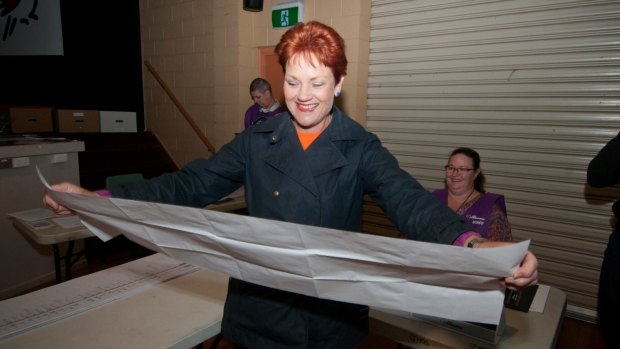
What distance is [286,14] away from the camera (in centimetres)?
439

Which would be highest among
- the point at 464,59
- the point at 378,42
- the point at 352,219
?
the point at 378,42

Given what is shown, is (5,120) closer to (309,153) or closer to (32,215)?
(32,215)

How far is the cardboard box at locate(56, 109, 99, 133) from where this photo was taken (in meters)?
4.96

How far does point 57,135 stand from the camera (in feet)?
16.0

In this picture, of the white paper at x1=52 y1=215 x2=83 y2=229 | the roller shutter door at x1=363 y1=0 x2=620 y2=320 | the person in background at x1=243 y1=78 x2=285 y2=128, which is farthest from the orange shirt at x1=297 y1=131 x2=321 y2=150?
the person in background at x1=243 y1=78 x2=285 y2=128

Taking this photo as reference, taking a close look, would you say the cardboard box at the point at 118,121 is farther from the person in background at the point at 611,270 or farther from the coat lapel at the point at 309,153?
the person in background at the point at 611,270

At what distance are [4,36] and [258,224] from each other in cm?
569

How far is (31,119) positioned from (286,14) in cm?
367

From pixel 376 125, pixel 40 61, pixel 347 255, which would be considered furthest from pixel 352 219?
pixel 40 61

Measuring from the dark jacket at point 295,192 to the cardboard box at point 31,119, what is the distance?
4839mm

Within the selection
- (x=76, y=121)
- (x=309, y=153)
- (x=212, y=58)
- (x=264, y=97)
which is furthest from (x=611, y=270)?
(x=76, y=121)

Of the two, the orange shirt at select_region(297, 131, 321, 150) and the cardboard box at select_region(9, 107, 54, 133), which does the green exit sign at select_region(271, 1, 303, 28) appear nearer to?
the cardboard box at select_region(9, 107, 54, 133)

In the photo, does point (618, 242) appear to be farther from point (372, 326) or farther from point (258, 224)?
point (258, 224)

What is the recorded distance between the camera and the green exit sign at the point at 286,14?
4.28 metres
